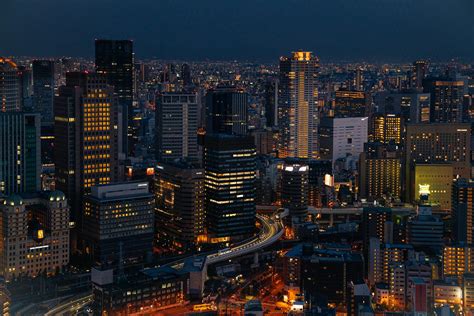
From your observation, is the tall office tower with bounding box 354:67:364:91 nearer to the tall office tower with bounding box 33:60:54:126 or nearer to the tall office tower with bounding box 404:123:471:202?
the tall office tower with bounding box 404:123:471:202

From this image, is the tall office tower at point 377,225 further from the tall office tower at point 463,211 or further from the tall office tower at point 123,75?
the tall office tower at point 123,75

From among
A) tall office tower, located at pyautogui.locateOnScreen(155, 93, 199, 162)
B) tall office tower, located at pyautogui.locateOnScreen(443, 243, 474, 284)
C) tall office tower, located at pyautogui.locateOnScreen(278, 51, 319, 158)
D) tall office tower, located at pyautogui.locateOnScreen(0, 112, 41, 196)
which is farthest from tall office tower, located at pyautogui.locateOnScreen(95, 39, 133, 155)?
tall office tower, located at pyautogui.locateOnScreen(443, 243, 474, 284)

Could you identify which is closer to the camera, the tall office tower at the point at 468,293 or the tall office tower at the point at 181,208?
the tall office tower at the point at 468,293

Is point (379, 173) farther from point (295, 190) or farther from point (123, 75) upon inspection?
point (123, 75)

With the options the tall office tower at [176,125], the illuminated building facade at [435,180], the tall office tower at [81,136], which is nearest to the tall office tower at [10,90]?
the tall office tower at [81,136]

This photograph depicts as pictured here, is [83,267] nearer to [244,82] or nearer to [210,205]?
[210,205]

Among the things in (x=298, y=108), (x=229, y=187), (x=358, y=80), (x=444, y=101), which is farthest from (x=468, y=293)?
(x=444, y=101)
